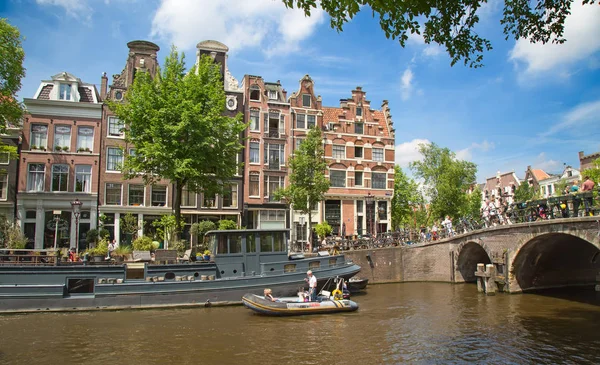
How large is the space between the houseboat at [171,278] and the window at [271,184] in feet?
49.3

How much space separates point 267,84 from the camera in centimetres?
4025

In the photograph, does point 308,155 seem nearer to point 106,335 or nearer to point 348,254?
point 348,254

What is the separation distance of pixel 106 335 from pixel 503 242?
63.3 feet

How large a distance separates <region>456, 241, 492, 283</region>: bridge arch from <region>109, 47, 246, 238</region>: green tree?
52.2ft

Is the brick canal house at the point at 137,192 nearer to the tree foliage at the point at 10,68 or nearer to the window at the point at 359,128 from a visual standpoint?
the tree foliage at the point at 10,68

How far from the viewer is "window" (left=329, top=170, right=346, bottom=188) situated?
40250 millimetres

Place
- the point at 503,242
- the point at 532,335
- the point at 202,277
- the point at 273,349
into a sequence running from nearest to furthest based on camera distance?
the point at 273,349 → the point at 532,335 → the point at 202,277 → the point at 503,242

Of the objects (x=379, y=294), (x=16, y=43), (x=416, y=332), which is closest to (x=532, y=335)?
(x=416, y=332)

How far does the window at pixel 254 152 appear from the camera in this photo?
3806 cm

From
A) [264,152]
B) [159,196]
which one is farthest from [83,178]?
[264,152]

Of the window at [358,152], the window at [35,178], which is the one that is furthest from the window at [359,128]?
the window at [35,178]

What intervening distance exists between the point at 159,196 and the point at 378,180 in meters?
20.1

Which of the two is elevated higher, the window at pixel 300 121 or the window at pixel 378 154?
the window at pixel 300 121

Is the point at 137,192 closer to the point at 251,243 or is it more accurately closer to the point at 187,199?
the point at 187,199
